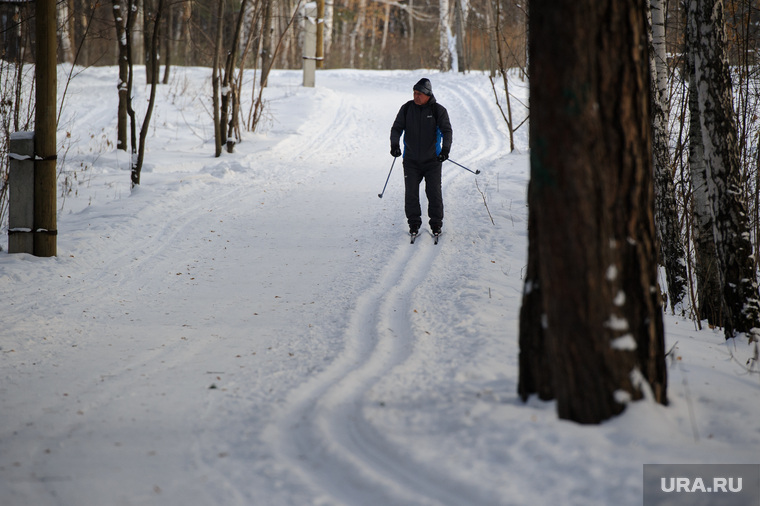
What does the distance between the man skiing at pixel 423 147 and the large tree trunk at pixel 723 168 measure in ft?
9.70

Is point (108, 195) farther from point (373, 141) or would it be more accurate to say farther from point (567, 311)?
point (567, 311)

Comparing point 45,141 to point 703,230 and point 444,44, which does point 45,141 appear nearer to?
point 703,230

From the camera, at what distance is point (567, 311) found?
115 inches

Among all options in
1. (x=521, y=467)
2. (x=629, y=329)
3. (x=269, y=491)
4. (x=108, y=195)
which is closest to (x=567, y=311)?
(x=629, y=329)

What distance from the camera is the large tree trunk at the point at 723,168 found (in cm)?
552

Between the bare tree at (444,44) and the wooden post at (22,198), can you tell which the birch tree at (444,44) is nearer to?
the bare tree at (444,44)

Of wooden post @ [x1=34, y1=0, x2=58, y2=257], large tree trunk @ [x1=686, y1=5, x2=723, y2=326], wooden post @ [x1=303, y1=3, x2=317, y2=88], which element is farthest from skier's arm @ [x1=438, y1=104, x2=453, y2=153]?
wooden post @ [x1=303, y1=3, x2=317, y2=88]

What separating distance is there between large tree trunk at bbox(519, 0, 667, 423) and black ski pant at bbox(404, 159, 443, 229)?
15.9ft

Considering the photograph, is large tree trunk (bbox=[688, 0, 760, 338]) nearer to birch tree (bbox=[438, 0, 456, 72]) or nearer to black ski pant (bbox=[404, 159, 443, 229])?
black ski pant (bbox=[404, 159, 443, 229])

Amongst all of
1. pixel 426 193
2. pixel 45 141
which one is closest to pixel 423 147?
pixel 426 193

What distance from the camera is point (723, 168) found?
5605 mm

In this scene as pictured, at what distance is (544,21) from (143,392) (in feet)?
10.3

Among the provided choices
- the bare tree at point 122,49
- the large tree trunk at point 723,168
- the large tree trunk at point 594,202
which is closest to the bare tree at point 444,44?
the bare tree at point 122,49

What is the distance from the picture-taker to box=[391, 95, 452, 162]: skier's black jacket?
779 centimetres
